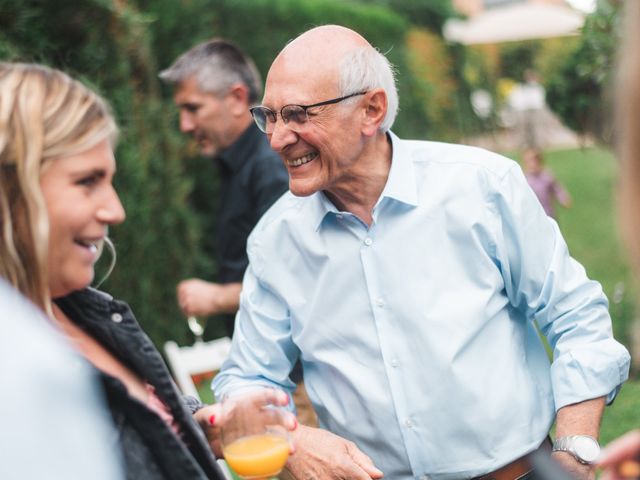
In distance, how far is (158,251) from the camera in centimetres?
611

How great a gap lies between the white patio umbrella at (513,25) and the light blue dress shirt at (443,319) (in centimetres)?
1517

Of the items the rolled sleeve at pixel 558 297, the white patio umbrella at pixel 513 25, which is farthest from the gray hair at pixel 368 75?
the white patio umbrella at pixel 513 25

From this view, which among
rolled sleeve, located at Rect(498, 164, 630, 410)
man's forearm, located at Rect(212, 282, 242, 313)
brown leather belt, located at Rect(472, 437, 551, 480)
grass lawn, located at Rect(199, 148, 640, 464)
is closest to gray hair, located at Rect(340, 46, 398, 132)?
rolled sleeve, located at Rect(498, 164, 630, 410)

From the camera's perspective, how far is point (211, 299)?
3.98 metres

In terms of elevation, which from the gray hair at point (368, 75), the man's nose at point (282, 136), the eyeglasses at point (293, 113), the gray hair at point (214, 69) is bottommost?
the gray hair at point (214, 69)

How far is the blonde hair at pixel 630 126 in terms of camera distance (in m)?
1.17

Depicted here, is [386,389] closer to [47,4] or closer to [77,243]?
[77,243]

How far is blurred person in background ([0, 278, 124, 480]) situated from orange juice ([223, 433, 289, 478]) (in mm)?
760

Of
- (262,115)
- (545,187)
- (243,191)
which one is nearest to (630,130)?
(262,115)

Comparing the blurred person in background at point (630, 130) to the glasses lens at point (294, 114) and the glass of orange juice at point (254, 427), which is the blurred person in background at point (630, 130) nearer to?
the glass of orange juice at point (254, 427)

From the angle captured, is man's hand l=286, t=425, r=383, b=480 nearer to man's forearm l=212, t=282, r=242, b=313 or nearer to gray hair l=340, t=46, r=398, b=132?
gray hair l=340, t=46, r=398, b=132

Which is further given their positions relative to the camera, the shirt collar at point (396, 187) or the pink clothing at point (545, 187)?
the pink clothing at point (545, 187)

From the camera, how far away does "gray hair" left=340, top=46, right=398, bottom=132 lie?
263cm

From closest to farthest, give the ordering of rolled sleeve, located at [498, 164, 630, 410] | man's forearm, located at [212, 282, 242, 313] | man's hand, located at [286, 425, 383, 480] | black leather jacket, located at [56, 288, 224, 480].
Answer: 1. black leather jacket, located at [56, 288, 224, 480]
2. man's hand, located at [286, 425, 383, 480]
3. rolled sleeve, located at [498, 164, 630, 410]
4. man's forearm, located at [212, 282, 242, 313]
